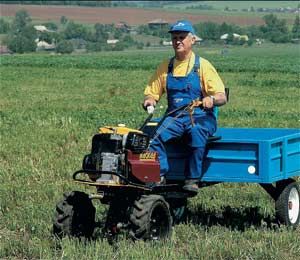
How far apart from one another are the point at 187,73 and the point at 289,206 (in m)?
1.79

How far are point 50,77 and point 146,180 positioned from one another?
29966 mm

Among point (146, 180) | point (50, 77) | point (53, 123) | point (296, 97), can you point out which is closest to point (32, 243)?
point (146, 180)

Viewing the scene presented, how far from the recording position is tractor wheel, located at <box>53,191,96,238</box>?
285 inches

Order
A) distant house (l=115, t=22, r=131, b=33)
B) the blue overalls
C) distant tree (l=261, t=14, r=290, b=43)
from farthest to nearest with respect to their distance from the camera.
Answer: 1. distant house (l=115, t=22, r=131, b=33)
2. distant tree (l=261, t=14, r=290, b=43)
3. the blue overalls

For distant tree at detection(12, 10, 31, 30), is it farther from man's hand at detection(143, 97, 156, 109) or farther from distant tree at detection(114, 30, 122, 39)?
man's hand at detection(143, 97, 156, 109)

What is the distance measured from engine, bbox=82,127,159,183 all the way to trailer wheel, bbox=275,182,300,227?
165 centimetres

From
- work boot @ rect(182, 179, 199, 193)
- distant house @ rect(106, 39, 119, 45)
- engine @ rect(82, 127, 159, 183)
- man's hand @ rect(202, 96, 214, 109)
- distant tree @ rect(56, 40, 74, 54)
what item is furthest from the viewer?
distant house @ rect(106, 39, 119, 45)

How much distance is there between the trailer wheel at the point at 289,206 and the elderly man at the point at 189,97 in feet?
3.09

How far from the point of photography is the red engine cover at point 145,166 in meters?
7.15

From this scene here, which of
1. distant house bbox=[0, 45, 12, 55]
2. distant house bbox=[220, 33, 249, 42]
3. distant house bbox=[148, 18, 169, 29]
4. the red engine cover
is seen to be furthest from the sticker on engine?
distant house bbox=[148, 18, 169, 29]

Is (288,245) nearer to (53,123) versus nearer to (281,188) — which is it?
(281,188)

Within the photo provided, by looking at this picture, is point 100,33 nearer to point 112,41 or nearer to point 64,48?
point 112,41

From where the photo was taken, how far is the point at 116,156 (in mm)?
7074

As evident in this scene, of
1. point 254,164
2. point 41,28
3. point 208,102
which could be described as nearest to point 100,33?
point 41,28
